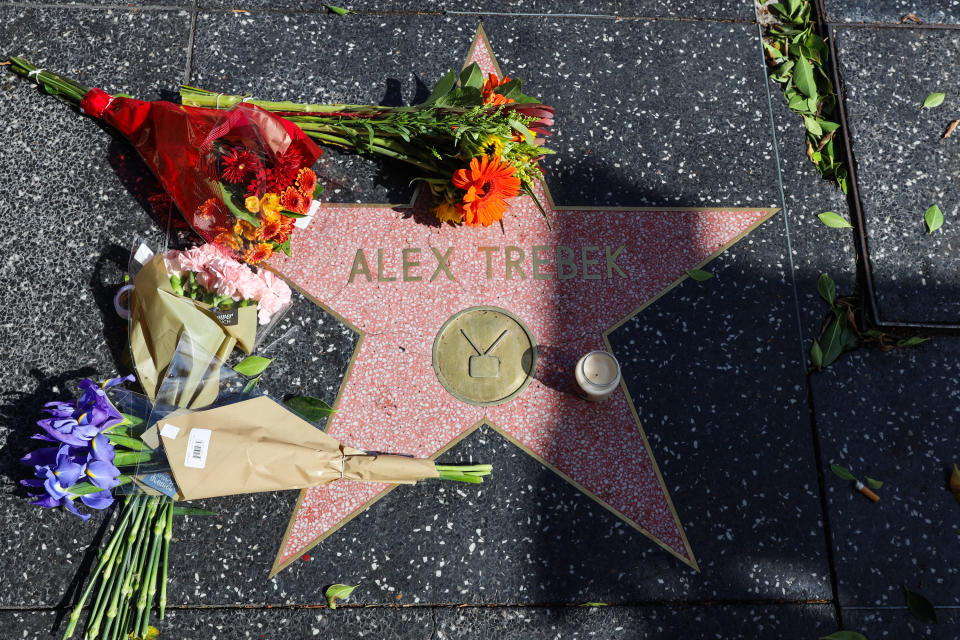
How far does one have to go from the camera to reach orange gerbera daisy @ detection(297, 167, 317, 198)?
2217 millimetres

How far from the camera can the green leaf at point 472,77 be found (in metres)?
2.44

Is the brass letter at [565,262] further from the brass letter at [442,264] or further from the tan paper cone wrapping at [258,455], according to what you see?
the tan paper cone wrapping at [258,455]

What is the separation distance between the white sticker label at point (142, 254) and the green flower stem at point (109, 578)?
31.0 inches

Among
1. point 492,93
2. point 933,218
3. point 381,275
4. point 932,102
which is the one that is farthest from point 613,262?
point 932,102

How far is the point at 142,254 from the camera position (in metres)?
2.29

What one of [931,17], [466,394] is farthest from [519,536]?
[931,17]

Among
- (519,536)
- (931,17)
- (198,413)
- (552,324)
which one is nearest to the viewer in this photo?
(198,413)

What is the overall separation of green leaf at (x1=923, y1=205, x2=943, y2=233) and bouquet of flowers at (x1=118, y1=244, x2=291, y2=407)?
7.85 ft

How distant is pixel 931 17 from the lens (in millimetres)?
2816

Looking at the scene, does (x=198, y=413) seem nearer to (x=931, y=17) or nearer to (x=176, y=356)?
(x=176, y=356)

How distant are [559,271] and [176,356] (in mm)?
1321

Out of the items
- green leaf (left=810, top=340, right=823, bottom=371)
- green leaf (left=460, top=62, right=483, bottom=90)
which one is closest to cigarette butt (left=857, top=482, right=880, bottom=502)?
green leaf (left=810, top=340, right=823, bottom=371)

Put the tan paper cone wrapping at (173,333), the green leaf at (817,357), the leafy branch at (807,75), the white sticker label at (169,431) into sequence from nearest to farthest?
the white sticker label at (169,431), the tan paper cone wrapping at (173,333), the green leaf at (817,357), the leafy branch at (807,75)

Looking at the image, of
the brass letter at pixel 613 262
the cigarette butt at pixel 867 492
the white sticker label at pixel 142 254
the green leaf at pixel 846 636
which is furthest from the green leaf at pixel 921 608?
the white sticker label at pixel 142 254
